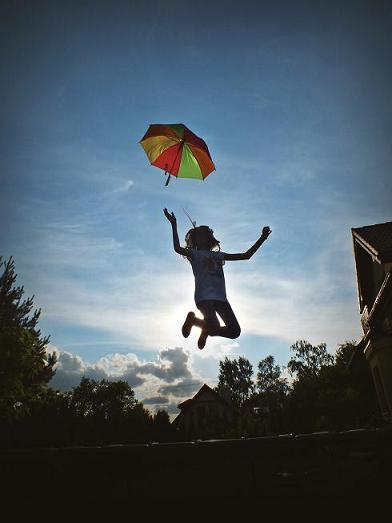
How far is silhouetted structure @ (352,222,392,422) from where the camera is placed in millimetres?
11023

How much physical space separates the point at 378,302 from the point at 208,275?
8.18m

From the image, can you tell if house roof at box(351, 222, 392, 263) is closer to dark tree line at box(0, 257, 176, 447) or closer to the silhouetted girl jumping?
the silhouetted girl jumping

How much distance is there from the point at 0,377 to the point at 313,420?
120ft

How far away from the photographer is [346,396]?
30250 millimetres

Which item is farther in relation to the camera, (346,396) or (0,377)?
(346,396)

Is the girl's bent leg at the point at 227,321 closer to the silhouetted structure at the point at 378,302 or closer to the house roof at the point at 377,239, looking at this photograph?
the silhouetted structure at the point at 378,302

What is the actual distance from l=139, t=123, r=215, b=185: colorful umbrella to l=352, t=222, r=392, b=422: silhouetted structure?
6.31m

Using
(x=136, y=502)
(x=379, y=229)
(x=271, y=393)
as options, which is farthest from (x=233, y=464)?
(x=271, y=393)

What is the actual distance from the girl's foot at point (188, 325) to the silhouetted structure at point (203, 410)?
4934cm

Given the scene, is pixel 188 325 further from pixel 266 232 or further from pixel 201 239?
pixel 266 232

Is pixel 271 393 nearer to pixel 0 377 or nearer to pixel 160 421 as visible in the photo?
pixel 160 421

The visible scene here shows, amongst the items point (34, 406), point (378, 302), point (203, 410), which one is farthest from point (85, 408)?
point (378, 302)

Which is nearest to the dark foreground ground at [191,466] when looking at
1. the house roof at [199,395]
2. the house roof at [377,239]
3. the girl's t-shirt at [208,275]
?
the girl's t-shirt at [208,275]

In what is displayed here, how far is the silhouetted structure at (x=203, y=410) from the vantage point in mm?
50094
